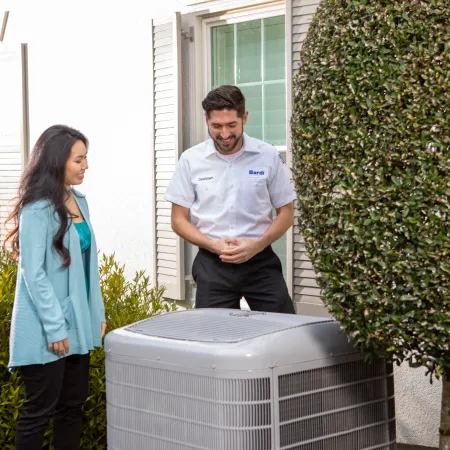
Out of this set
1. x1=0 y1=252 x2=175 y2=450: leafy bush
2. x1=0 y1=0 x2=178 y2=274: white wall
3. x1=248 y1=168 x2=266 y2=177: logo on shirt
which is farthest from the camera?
x1=0 y1=0 x2=178 y2=274: white wall

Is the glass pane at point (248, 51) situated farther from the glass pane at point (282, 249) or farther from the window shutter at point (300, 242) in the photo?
the glass pane at point (282, 249)

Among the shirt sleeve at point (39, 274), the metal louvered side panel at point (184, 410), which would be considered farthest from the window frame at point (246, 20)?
the metal louvered side panel at point (184, 410)

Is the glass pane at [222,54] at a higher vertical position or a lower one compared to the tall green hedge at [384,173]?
higher

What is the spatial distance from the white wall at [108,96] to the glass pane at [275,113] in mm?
969

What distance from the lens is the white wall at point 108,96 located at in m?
7.03

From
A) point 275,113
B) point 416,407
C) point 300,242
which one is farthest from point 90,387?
point 275,113

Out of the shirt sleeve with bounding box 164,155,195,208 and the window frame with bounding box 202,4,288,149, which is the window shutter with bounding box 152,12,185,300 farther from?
the shirt sleeve with bounding box 164,155,195,208

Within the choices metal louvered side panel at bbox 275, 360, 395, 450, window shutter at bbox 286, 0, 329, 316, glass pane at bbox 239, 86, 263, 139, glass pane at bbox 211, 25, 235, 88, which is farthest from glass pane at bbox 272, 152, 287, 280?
metal louvered side panel at bbox 275, 360, 395, 450

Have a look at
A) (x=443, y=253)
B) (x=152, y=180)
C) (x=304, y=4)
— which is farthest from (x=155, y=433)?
(x=152, y=180)

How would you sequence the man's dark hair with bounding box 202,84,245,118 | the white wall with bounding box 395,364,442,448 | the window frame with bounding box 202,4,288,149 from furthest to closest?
the window frame with bounding box 202,4,288,149 → the white wall with bounding box 395,364,442,448 → the man's dark hair with bounding box 202,84,245,118

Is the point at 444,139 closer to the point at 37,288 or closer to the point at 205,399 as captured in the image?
the point at 205,399

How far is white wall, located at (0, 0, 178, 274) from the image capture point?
23.1 feet

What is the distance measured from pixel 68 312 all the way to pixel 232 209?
961mm

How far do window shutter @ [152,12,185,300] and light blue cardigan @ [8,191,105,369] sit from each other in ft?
7.46
